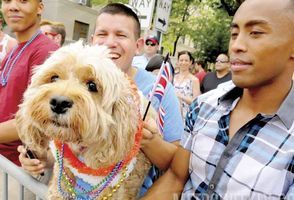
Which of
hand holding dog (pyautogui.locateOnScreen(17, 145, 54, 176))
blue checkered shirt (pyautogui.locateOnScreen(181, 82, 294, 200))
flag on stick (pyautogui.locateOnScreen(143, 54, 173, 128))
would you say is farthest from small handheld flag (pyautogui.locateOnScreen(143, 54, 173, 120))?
hand holding dog (pyautogui.locateOnScreen(17, 145, 54, 176))

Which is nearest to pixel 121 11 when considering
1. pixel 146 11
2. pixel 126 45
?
pixel 126 45

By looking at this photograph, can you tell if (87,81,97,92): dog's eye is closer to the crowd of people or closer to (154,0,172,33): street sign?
the crowd of people

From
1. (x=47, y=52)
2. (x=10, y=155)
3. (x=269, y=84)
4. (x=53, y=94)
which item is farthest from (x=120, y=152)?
(x=10, y=155)

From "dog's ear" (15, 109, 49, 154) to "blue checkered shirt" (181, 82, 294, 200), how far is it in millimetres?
765

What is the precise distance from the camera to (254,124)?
1.53 m

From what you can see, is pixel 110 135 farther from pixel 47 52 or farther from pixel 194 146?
pixel 47 52

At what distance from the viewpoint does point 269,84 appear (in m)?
1.56

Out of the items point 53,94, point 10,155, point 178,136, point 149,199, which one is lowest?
point 10,155

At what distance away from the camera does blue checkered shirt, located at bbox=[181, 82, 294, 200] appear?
1385mm

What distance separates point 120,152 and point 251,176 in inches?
24.2

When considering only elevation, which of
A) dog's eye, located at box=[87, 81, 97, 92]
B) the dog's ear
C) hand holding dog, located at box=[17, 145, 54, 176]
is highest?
dog's eye, located at box=[87, 81, 97, 92]

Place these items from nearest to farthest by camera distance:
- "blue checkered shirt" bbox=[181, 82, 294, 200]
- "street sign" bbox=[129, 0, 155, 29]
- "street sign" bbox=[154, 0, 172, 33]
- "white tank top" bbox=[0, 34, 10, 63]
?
"blue checkered shirt" bbox=[181, 82, 294, 200] → "white tank top" bbox=[0, 34, 10, 63] → "street sign" bbox=[129, 0, 155, 29] → "street sign" bbox=[154, 0, 172, 33]

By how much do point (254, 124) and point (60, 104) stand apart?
88 centimetres

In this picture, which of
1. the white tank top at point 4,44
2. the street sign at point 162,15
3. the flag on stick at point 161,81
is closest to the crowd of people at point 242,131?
the flag on stick at point 161,81
